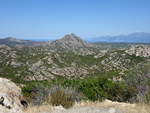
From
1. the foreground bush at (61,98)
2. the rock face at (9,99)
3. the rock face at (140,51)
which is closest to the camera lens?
the rock face at (9,99)

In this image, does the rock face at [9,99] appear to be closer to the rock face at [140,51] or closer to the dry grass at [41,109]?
the dry grass at [41,109]

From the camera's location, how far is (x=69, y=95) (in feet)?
28.2

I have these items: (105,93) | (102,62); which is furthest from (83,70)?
(105,93)

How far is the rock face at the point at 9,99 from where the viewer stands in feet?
23.1

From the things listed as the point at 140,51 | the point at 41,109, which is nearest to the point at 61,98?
the point at 41,109

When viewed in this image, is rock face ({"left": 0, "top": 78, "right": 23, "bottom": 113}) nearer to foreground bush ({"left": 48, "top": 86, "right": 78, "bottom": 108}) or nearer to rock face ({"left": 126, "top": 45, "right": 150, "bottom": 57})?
foreground bush ({"left": 48, "top": 86, "right": 78, "bottom": 108})

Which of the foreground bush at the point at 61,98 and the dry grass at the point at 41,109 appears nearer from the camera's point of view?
the dry grass at the point at 41,109

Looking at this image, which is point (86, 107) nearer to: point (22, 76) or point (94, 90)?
point (94, 90)

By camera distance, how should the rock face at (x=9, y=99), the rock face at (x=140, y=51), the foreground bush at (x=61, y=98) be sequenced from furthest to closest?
the rock face at (x=140, y=51) → the foreground bush at (x=61, y=98) → the rock face at (x=9, y=99)

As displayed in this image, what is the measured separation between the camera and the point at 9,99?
7.78m

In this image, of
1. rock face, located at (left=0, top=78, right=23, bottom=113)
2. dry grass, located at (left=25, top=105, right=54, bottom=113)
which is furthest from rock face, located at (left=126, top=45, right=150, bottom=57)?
dry grass, located at (left=25, top=105, right=54, bottom=113)

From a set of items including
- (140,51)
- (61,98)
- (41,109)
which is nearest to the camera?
(41,109)

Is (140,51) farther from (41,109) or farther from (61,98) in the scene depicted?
(41,109)

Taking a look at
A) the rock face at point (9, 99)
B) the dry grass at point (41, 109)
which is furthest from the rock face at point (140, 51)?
the dry grass at point (41, 109)
